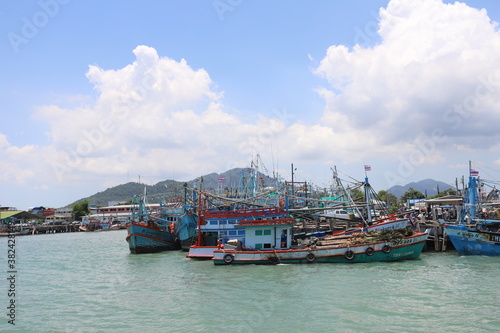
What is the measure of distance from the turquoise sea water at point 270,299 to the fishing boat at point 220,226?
8.61 feet

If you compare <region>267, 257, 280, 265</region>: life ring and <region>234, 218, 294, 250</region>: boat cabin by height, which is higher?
<region>234, 218, 294, 250</region>: boat cabin

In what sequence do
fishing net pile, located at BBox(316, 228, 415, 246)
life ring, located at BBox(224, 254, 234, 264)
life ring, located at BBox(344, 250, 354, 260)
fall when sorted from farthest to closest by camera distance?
life ring, located at BBox(224, 254, 234, 264) < fishing net pile, located at BBox(316, 228, 415, 246) < life ring, located at BBox(344, 250, 354, 260)

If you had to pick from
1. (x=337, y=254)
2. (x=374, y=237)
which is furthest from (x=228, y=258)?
(x=374, y=237)

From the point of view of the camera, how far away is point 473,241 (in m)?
25.5

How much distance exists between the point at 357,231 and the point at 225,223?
32.8 ft

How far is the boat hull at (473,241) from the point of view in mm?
24891

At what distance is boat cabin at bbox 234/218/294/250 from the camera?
81.7ft

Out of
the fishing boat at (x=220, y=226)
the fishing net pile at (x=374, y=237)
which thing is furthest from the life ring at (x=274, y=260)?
the fishing boat at (x=220, y=226)

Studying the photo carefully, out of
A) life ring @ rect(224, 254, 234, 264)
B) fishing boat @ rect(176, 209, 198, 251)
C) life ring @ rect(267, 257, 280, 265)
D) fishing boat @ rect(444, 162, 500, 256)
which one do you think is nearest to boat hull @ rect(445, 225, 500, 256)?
fishing boat @ rect(444, 162, 500, 256)

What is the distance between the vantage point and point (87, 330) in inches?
507

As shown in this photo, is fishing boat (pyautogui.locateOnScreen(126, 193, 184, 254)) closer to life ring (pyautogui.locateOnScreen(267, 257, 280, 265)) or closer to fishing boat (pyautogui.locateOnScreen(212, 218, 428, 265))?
fishing boat (pyautogui.locateOnScreen(212, 218, 428, 265))

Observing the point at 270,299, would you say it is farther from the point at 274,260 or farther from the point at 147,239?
the point at 147,239

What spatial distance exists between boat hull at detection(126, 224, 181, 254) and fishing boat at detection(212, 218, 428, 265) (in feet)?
40.6

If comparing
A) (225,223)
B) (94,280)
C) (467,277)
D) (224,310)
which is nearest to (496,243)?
(467,277)
